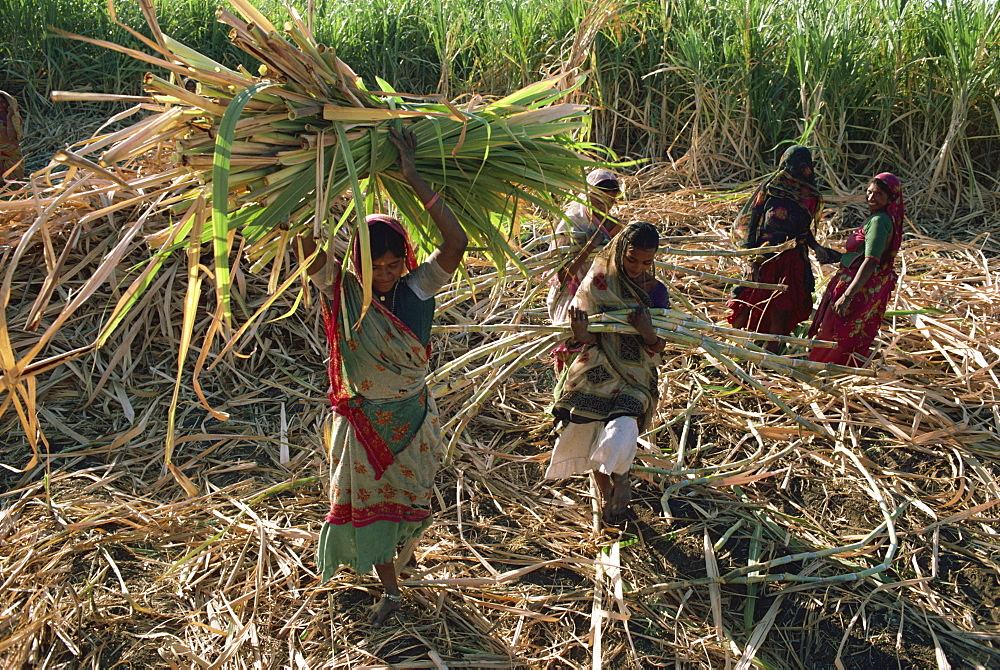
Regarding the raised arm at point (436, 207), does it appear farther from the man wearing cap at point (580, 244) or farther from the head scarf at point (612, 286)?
the man wearing cap at point (580, 244)

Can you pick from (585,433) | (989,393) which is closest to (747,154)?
(989,393)

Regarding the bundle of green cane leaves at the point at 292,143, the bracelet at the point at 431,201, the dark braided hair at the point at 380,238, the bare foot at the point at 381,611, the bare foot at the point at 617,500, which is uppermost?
the bundle of green cane leaves at the point at 292,143

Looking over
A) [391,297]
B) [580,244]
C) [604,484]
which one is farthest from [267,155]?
[604,484]

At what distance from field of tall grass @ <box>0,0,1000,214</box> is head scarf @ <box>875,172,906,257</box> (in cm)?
197

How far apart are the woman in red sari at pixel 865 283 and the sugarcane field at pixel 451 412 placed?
0.07 ft

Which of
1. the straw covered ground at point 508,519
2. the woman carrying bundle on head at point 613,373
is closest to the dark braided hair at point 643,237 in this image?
the woman carrying bundle on head at point 613,373

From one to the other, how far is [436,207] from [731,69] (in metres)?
5.30

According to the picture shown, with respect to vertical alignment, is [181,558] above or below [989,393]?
below

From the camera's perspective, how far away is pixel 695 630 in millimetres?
2918

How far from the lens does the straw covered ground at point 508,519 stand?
9.27 feet

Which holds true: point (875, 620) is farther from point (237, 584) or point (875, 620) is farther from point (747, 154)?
point (747, 154)

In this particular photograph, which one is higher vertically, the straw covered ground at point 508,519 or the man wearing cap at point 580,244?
the man wearing cap at point 580,244

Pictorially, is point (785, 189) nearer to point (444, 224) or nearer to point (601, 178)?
point (601, 178)

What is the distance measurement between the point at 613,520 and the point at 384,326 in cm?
147
